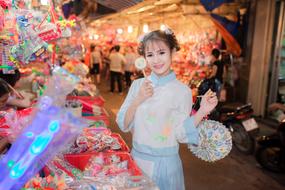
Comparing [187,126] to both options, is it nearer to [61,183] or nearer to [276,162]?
[61,183]

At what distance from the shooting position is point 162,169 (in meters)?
2.42

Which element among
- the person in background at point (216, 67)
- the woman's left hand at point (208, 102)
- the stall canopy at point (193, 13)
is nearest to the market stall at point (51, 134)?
the woman's left hand at point (208, 102)

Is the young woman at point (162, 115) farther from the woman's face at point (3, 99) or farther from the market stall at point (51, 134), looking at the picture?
the woman's face at point (3, 99)

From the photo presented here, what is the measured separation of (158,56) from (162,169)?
889 millimetres

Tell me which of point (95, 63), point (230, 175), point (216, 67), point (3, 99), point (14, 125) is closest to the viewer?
point (14, 125)

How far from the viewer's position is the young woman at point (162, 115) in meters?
2.32

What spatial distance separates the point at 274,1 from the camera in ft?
25.3

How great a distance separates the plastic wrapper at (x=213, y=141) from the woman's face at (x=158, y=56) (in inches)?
20.7

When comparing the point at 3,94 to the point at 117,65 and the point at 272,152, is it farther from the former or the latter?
the point at 117,65

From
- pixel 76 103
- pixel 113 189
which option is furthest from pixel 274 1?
pixel 113 189

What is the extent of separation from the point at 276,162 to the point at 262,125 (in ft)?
9.36

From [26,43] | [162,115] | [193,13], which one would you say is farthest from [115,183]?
[193,13]

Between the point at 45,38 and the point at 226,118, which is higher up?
the point at 45,38

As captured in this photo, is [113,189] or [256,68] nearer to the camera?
[113,189]
